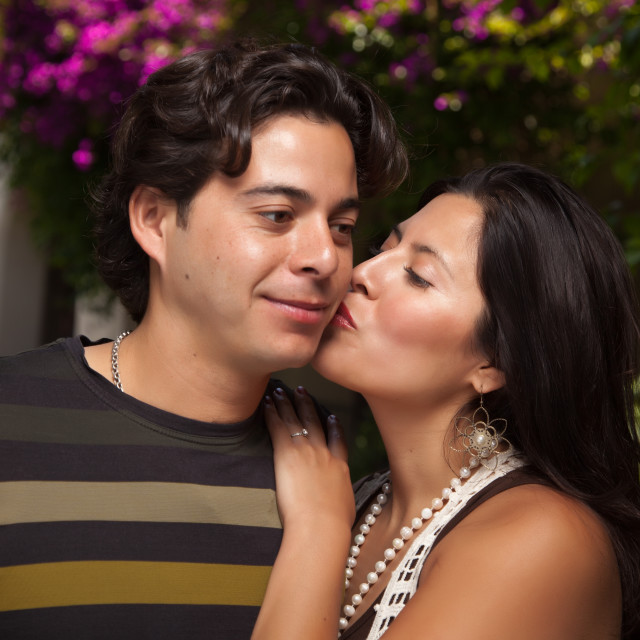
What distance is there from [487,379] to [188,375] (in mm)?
851

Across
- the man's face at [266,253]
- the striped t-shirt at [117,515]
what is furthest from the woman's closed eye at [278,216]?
the striped t-shirt at [117,515]

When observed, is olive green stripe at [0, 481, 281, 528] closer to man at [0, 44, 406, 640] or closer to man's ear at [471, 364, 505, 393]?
man at [0, 44, 406, 640]

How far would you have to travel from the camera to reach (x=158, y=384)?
231 centimetres

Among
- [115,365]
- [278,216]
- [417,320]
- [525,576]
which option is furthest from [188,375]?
[525,576]

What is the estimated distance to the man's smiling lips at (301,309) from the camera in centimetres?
221

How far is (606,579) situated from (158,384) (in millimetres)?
1232

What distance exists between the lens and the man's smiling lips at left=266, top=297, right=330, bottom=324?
2209 millimetres

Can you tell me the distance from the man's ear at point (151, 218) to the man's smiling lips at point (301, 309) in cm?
35

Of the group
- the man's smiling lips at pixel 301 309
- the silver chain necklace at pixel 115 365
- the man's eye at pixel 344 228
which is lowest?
the silver chain necklace at pixel 115 365

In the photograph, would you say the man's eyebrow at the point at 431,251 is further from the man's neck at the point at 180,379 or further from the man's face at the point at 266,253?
the man's neck at the point at 180,379

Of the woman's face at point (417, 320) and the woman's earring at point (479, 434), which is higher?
the woman's face at point (417, 320)

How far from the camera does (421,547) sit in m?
2.43

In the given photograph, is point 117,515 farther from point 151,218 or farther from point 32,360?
point 151,218

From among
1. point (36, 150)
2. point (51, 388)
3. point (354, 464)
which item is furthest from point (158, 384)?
point (36, 150)
